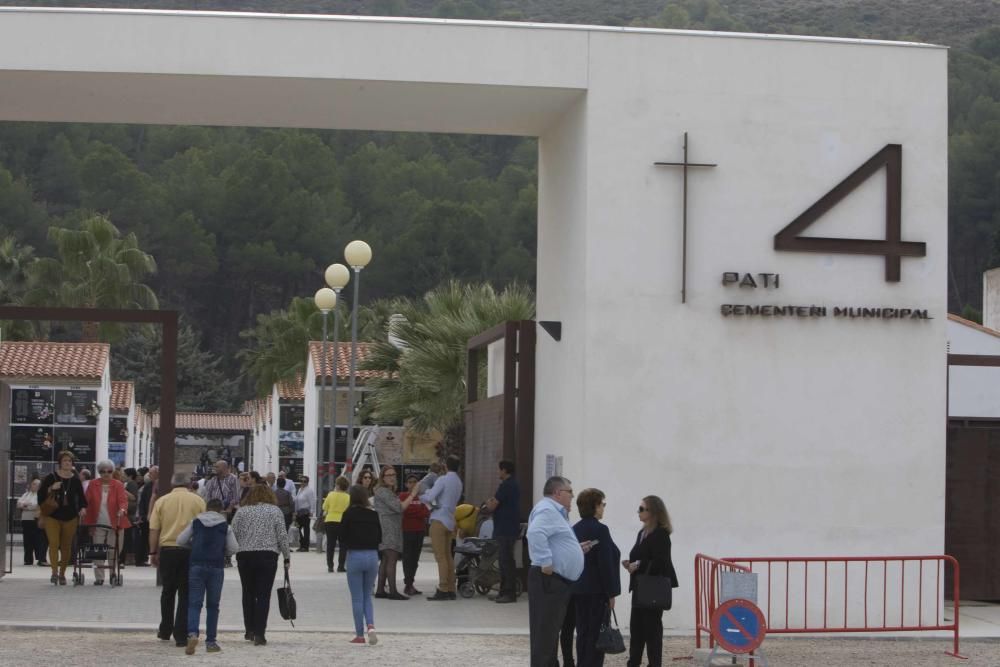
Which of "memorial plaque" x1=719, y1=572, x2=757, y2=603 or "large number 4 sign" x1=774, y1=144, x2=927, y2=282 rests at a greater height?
"large number 4 sign" x1=774, y1=144, x2=927, y2=282

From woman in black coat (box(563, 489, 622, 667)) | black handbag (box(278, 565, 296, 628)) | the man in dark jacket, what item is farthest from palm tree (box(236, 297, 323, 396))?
woman in black coat (box(563, 489, 622, 667))

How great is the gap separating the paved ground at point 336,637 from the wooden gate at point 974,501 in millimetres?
543

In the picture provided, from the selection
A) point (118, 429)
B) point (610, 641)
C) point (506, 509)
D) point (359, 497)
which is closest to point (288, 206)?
point (118, 429)

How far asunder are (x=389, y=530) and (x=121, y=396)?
3255 cm

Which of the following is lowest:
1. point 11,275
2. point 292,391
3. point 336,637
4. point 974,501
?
point 336,637

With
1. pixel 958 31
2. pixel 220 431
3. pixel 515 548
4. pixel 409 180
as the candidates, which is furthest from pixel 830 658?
pixel 958 31

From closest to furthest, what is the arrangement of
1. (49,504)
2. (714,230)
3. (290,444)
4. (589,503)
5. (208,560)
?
(589,503) → (208,560) → (714,230) → (49,504) → (290,444)

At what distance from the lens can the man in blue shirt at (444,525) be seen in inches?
699

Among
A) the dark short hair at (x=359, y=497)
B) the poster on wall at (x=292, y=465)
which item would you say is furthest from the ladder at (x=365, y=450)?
the dark short hair at (x=359, y=497)

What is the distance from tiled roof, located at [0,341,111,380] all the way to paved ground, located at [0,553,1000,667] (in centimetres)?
1649

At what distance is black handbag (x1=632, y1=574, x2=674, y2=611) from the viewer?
1133 cm

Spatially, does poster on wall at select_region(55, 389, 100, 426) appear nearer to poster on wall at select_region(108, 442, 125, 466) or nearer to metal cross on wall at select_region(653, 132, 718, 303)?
poster on wall at select_region(108, 442, 125, 466)

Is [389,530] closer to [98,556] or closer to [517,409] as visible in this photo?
[517,409]

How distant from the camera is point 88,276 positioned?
188 feet
